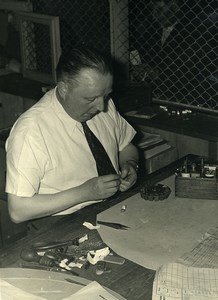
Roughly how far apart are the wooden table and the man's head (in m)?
0.48

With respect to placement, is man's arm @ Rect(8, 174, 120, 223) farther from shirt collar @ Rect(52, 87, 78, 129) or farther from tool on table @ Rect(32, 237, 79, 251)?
shirt collar @ Rect(52, 87, 78, 129)

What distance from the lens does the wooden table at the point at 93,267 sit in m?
1.52

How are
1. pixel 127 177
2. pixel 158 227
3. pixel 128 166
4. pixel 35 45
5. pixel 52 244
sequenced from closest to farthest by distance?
pixel 52 244 → pixel 158 227 → pixel 127 177 → pixel 128 166 → pixel 35 45

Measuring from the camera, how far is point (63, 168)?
2.20 m

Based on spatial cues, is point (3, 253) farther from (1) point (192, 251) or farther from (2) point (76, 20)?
(2) point (76, 20)

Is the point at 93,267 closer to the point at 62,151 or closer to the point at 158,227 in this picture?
the point at 158,227

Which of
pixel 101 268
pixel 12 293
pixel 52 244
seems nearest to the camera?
pixel 12 293

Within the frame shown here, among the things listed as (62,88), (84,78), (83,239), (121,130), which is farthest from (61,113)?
(83,239)

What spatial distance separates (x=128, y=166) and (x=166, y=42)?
212cm

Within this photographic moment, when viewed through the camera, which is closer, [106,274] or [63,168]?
[106,274]

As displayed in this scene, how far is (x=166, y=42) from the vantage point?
4230 millimetres

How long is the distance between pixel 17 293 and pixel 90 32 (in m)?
3.70

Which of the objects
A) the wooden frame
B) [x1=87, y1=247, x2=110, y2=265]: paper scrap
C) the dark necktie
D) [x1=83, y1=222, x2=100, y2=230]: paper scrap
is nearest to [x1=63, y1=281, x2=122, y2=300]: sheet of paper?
[x1=87, y1=247, x2=110, y2=265]: paper scrap

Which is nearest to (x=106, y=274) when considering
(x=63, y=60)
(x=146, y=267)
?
(x=146, y=267)
